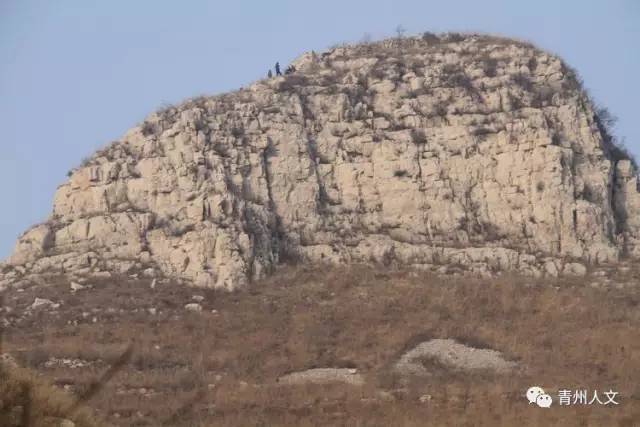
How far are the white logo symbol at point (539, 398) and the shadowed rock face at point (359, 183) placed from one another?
36.6 ft

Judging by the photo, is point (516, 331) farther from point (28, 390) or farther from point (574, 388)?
point (28, 390)

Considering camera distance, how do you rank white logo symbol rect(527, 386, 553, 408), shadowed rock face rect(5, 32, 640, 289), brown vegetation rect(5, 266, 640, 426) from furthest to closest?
shadowed rock face rect(5, 32, 640, 289)
white logo symbol rect(527, 386, 553, 408)
brown vegetation rect(5, 266, 640, 426)

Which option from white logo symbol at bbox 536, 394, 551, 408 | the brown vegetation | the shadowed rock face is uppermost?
the shadowed rock face

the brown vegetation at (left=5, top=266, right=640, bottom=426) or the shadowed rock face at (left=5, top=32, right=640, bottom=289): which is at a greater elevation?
the shadowed rock face at (left=5, top=32, right=640, bottom=289)

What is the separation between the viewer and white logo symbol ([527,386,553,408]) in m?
25.8

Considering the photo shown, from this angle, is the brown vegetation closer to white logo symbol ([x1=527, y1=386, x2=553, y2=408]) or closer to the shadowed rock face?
white logo symbol ([x1=527, y1=386, x2=553, y2=408])

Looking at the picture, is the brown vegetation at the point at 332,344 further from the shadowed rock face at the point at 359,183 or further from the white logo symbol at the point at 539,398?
the shadowed rock face at the point at 359,183

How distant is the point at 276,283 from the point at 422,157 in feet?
27.0

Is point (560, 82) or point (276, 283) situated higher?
point (560, 82)

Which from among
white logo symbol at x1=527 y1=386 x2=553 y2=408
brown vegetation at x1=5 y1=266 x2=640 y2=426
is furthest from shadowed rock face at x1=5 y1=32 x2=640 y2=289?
white logo symbol at x1=527 y1=386 x2=553 y2=408

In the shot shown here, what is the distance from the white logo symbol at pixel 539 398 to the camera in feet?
84.8

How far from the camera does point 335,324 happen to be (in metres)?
34.0

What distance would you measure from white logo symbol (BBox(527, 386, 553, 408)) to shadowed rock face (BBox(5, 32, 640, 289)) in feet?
36.6

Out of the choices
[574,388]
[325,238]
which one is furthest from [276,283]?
[574,388]
